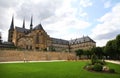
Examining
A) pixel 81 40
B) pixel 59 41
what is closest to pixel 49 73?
pixel 81 40

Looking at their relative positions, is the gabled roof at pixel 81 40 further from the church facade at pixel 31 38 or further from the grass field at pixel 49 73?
the grass field at pixel 49 73

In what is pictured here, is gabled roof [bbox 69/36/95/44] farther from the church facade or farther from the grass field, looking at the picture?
the grass field

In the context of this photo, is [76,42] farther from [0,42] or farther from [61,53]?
[0,42]

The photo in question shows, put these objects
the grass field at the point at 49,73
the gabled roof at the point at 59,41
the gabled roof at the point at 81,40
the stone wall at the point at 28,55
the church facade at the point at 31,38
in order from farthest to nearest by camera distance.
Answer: the gabled roof at the point at 59,41 → the gabled roof at the point at 81,40 → the church facade at the point at 31,38 → the stone wall at the point at 28,55 → the grass field at the point at 49,73

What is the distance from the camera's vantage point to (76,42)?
4508 inches

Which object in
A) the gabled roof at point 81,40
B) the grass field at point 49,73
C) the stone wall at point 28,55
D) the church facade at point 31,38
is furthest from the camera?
the gabled roof at point 81,40

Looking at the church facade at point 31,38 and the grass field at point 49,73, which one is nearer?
the grass field at point 49,73

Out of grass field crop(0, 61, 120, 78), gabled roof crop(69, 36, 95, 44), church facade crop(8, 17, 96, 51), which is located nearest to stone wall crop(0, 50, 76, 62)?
church facade crop(8, 17, 96, 51)

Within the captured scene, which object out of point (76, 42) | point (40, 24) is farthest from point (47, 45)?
point (76, 42)

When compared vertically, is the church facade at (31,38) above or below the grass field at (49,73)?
above

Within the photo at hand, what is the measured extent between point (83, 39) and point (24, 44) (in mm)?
47156

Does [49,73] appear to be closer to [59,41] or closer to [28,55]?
[28,55]

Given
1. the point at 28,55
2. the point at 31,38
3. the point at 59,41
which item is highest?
the point at 59,41

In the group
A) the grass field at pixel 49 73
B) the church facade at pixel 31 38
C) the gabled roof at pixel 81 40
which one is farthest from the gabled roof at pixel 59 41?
the grass field at pixel 49 73
